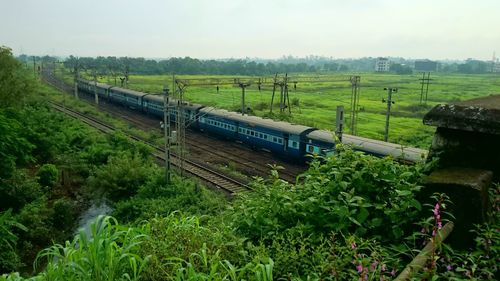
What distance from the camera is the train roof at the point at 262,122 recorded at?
2372 centimetres

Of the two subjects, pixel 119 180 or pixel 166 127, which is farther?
pixel 119 180

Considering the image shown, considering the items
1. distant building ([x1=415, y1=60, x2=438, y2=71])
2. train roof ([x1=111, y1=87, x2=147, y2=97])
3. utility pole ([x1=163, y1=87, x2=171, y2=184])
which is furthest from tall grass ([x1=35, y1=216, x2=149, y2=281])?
distant building ([x1=415, y1=60, x2=438, y2=71])

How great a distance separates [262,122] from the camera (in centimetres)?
2653

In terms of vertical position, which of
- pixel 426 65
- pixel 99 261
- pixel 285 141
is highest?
pixel 426 65

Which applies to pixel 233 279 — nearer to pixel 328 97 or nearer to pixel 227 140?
pixel 227 140

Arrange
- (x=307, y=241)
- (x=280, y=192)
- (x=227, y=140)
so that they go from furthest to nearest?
(x=227, y=140) < (x=280, y=192) < (x=307, y=241)

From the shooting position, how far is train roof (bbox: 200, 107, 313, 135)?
77.8ft

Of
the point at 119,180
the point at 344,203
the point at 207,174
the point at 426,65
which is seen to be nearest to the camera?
the point at 344,203

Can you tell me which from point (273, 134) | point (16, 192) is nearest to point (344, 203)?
point (16, 192)

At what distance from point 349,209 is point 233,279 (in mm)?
1260

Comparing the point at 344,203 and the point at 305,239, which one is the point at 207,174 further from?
the point at 305,239

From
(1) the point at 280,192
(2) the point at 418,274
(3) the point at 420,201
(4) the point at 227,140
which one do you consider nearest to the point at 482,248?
(3) the point at 420,201

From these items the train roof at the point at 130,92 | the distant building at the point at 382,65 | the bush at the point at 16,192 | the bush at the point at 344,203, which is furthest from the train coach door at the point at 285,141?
the distant building at the point at 382,65

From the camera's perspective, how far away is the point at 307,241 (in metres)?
3.34
